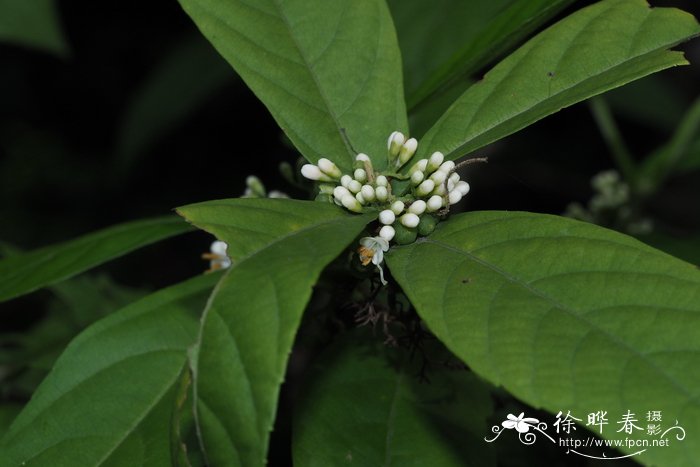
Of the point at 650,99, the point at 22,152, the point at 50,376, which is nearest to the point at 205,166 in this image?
the point at 22,152

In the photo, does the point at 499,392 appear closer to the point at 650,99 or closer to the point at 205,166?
the point at 650,99

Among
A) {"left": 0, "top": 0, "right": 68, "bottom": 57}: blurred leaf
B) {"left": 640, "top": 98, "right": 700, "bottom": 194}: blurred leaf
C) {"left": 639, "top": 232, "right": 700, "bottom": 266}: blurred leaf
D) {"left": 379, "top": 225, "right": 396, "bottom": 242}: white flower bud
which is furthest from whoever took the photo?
{"left": 0, "top": 0, "right": 68, "bottom": 57}: blurred leaf

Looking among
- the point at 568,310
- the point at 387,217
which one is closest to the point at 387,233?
the point at 387,217

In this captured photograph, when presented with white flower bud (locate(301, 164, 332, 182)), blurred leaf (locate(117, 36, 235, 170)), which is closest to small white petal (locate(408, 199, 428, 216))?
white flower bud (locate(301, 164, 332, 182))

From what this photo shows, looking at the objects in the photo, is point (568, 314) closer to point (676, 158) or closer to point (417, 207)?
point (417, 207)

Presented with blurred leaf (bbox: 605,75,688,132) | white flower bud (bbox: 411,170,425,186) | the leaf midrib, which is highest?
white flower bud (bbox: 411,170,425,186)

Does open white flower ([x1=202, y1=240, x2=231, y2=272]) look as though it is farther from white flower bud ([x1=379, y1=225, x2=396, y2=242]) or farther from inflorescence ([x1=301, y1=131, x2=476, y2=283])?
white flower bud ([x1=379, y1=225, x2=396, y2=242])

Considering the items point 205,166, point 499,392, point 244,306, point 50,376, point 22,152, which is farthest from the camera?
point 205,166
